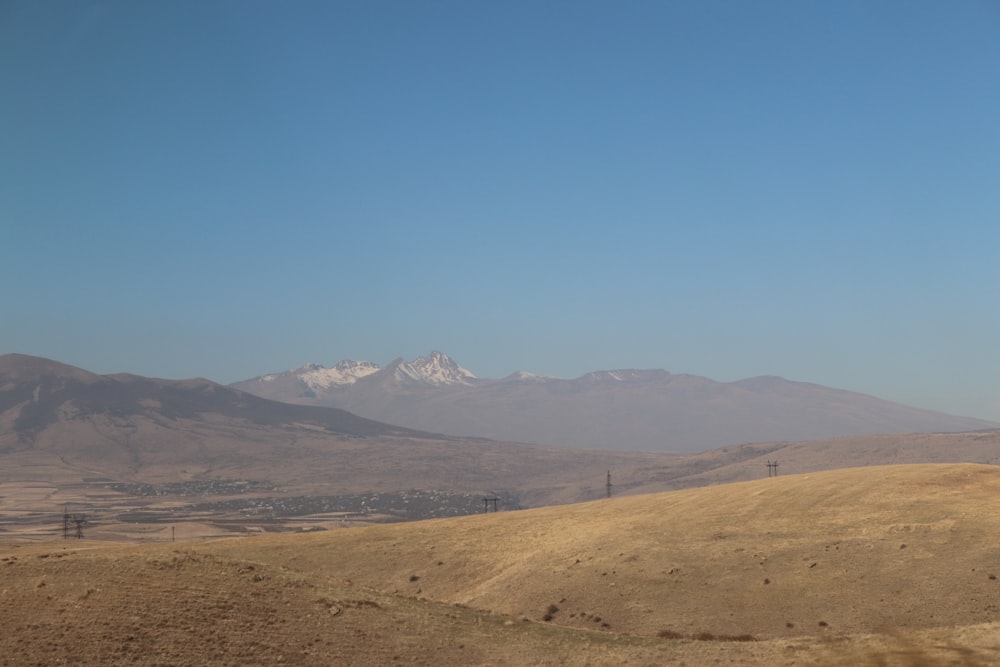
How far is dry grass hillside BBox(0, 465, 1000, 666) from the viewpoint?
3722cm

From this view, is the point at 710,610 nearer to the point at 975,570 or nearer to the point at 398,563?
the point at 975,570

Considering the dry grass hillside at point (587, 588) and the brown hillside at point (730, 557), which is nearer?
the dry grass hillside at point (587, 588)

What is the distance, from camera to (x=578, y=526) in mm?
74562

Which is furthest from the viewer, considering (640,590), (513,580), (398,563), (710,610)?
(398,563)

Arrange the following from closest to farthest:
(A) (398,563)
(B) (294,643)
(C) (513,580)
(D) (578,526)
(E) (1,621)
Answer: (E) (1,621), (B) (294,643), (C) (513,580), (A) (398,563), (D) (578,526)

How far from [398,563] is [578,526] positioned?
624 inches

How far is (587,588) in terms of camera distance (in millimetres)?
56469

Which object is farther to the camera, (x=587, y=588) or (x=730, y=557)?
(x=730, y=557)

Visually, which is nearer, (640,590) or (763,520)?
(640,590)

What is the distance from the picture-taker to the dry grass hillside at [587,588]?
37219 mm

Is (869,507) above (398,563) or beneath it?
above

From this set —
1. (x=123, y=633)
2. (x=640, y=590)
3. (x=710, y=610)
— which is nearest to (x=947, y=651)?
(x=710, y=610)

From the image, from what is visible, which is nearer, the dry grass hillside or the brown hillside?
Answer: the dry grass hillside

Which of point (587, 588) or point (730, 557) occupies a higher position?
point (730, 557)
